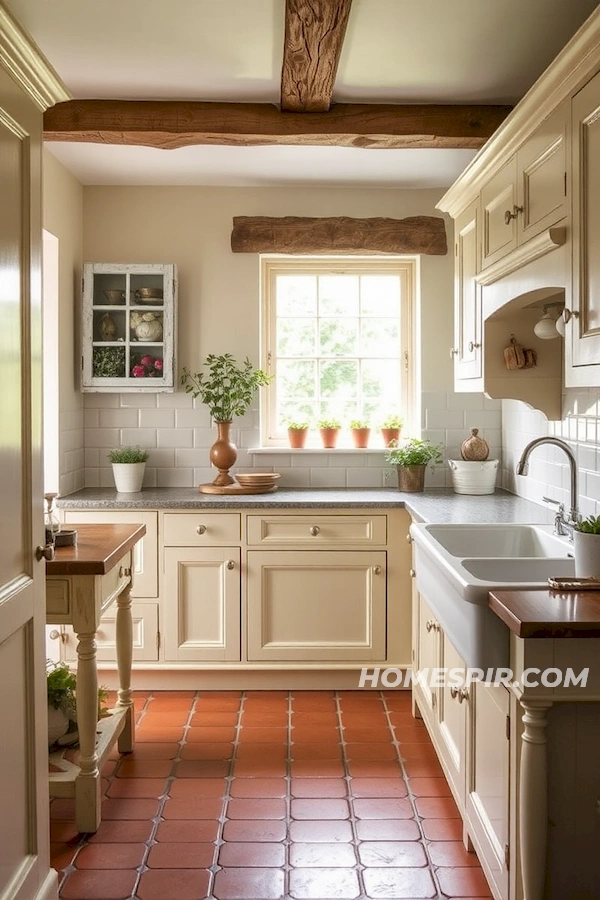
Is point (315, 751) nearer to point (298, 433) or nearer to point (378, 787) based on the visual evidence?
point (378, 787)

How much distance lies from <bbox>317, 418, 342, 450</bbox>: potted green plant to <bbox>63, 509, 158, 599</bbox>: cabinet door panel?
3.68 ft

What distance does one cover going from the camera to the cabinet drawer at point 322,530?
13.5 feet

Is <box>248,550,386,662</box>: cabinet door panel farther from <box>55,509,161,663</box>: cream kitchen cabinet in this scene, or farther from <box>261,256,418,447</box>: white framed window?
<box>261,256,418,447</box>: white framed window

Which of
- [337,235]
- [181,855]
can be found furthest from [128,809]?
[337,235]

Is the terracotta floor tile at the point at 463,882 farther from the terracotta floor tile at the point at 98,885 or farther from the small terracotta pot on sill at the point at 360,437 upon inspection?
the small terracotta pot on sill at the point at 360,437

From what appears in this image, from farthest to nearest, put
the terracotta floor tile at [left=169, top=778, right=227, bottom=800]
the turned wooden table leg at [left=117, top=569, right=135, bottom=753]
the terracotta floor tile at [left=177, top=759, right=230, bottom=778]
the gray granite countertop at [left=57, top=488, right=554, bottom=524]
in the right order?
the gray granite countertop at [left=57, top=488, right=554, bottom=524], the turned wooden table leg at [left=117, top=569, right=135, bottom=753], the terracotta floor tile at [left=177, top=759, right=230, bottom=778], the terracotta floor tile at [left=169, top=778, right=227, bottom=800]

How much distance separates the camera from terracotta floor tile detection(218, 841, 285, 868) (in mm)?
2574

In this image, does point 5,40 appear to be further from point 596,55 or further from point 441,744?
point 441,744

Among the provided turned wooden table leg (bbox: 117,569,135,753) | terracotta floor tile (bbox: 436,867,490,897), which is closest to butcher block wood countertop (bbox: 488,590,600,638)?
terracotta floor tile (bbox: 436,867,490,897)

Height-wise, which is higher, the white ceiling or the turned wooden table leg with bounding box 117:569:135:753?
the white ceiling

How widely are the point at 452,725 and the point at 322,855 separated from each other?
597mm

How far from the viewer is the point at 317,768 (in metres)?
3.28

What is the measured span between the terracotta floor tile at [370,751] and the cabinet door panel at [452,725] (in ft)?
1.56

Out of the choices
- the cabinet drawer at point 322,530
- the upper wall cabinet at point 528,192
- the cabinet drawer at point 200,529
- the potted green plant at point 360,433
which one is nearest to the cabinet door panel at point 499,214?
the upper wall cabinet at point 528,192
